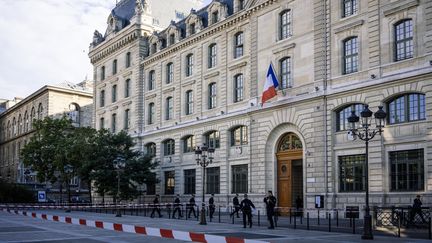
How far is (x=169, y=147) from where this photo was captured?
55.2m

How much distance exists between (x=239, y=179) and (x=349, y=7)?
52.0 ft

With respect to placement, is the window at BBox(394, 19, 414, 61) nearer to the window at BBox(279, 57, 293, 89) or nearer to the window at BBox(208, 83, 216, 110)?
the window at BBox(279, 57, 293, 89)

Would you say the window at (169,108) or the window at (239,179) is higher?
the window at (169,108)

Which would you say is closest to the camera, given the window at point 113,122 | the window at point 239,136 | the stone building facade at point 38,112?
the window at point 239,136

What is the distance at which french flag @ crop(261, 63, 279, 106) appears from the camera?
38875 millimetres

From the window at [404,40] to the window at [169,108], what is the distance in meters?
26.8

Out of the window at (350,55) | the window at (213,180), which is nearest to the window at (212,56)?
the window at (213,180)

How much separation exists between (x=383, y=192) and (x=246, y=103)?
15.0m

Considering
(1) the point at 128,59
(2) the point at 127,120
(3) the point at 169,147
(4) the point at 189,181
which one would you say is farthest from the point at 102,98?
(4) the point at 189,181

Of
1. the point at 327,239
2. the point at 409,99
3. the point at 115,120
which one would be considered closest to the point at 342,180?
the point at 409,99

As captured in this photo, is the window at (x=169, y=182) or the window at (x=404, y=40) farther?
the window at (x=169, y=182)

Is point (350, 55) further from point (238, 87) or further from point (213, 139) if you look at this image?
point (213, 139)

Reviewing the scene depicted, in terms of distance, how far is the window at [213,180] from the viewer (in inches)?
1870

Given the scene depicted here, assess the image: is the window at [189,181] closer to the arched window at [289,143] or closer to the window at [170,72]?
the window at [170,72]
